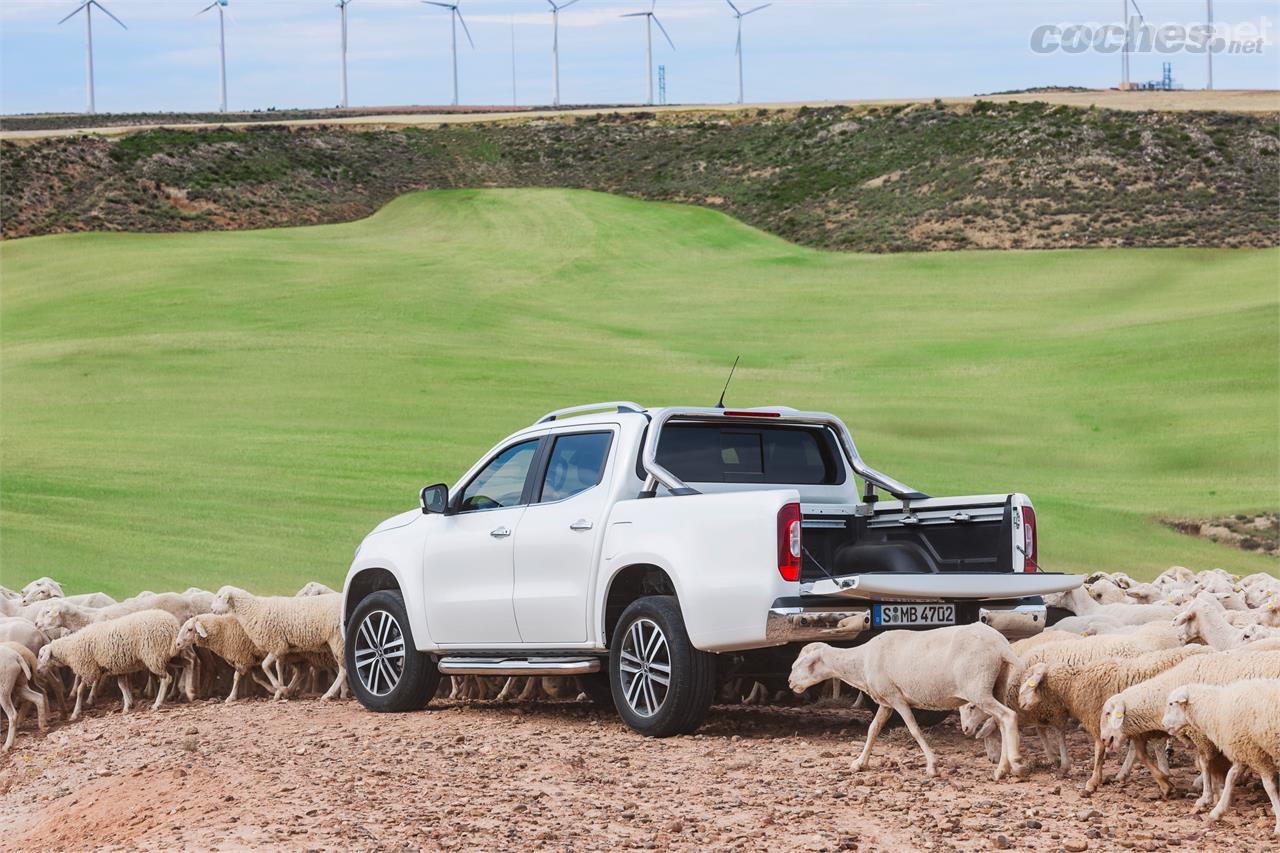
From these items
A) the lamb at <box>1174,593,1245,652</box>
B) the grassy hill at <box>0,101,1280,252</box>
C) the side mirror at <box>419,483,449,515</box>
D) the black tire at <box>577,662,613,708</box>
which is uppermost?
the grassy hill at <box>0,101,1280,252</box>

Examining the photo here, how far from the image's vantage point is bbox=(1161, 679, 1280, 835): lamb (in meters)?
7.50

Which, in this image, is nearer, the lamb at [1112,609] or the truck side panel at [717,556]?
the truck side panel at [717,556]

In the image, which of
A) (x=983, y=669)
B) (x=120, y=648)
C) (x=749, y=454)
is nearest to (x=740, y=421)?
(x=749, y=454)

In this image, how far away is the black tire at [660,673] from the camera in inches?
406

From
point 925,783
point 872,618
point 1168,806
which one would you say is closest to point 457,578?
point 872,618

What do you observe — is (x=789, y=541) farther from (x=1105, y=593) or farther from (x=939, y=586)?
(x=1105, y=593)

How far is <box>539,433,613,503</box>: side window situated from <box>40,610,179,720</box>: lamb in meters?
4.36

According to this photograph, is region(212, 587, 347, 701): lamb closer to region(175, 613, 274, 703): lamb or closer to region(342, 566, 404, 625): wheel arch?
region(175, 613, 274, 703): lamb

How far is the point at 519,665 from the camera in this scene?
11711mm

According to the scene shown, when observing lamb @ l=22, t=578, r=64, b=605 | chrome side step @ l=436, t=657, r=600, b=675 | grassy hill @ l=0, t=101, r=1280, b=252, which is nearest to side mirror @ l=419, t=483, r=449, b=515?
chrome side step @ l=436, t=657, r=600, b=675

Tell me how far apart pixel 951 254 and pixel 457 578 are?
52201 mm

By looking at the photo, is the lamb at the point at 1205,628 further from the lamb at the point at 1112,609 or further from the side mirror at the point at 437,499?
the side mirror at the point at 437,499

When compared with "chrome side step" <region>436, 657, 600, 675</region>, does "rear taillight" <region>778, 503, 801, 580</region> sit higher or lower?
higher

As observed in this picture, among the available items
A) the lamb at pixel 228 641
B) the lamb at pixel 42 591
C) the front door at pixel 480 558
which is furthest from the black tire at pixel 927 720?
the lamb at pixel 42 591
